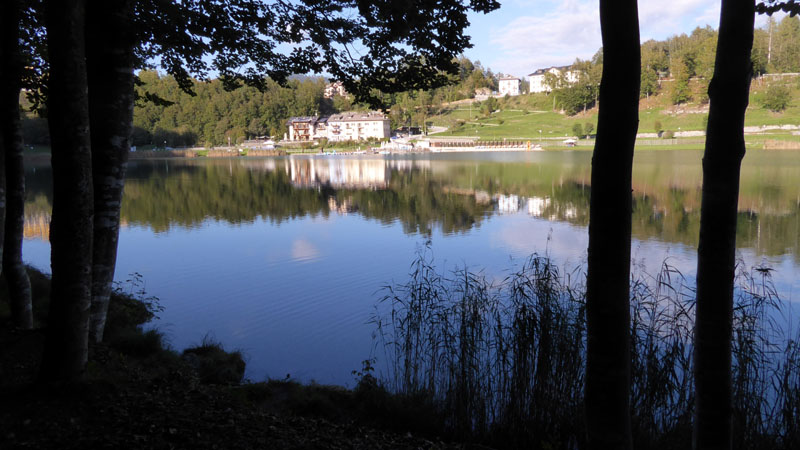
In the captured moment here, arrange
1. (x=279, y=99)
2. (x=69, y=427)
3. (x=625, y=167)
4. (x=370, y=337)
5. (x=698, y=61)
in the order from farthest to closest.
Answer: (x=279, y=99) < (x=698, y=61) < (x=370, y=337) < (x=69, y=427) < (x=625, y=167)

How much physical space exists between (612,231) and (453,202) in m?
22.3

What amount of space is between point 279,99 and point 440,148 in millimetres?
37037

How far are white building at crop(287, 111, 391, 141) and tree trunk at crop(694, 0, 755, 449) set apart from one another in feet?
356

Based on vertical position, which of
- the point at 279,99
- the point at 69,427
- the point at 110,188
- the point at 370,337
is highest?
the point at 279,99

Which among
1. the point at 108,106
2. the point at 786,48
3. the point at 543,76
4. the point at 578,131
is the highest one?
the point at 543,76

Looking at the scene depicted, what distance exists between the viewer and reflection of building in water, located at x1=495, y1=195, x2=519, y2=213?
21.6 meters

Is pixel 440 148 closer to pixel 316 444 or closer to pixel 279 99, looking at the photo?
pixel 279 99

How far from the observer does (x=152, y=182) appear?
126ft

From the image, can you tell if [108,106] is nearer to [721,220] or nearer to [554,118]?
[721,220]

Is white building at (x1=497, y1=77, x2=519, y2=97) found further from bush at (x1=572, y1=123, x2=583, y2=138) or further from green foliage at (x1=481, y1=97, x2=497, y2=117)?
bush at (x1=572, y1=123, x2=583, y2=138)

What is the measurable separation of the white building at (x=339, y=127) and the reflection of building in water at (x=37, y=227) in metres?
88.9

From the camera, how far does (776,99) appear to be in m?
75.2

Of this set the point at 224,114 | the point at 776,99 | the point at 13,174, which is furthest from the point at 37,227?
the point at 224,114

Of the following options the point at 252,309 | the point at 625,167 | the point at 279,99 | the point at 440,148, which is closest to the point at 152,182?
the point at 252,309
